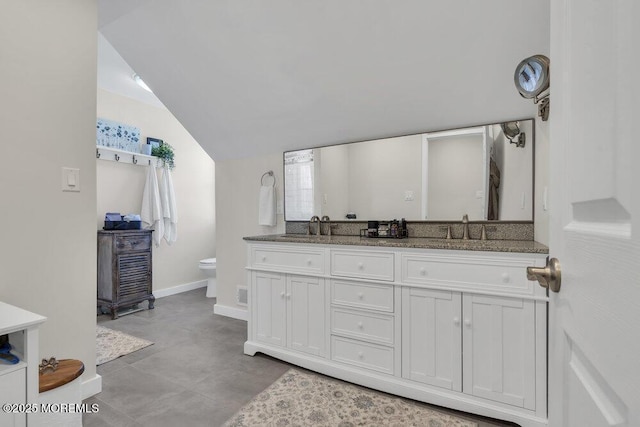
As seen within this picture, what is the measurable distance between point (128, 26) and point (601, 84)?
3.03m

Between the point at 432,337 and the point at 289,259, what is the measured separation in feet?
3.61

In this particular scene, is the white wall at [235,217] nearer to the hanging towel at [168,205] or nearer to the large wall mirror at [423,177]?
the large wall mirror at [423,177]

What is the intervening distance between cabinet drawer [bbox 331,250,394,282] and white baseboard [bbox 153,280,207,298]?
3103 millimetres

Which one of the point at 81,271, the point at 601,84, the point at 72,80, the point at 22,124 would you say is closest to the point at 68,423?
the point at 81,271

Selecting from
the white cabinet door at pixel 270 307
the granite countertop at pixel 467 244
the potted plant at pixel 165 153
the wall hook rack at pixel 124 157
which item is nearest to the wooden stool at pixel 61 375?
the white cabinet door at pixel 270 307

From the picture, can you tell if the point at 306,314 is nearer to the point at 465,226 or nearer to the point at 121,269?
the point at 465,226

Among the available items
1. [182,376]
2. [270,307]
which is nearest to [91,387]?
[182,376]

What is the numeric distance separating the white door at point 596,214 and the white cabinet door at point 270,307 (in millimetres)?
1922

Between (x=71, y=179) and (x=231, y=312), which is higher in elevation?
(x=71, y=179)

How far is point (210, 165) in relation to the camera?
16.7 feet

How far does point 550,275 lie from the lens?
2.18 ft

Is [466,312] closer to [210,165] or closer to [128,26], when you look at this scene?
[128,26]

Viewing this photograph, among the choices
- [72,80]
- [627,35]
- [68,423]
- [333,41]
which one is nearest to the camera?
[627,35]

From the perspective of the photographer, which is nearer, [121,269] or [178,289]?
[121,269]
